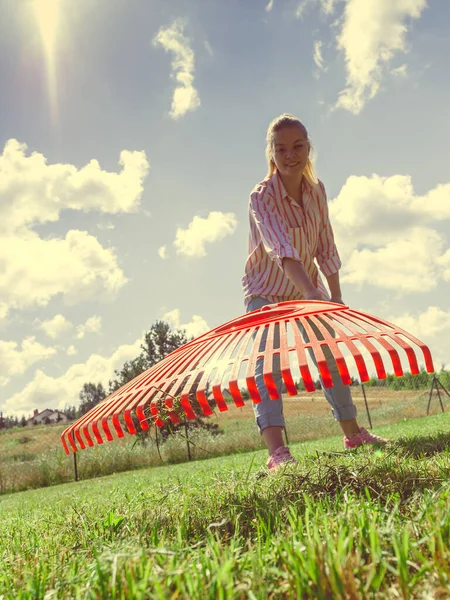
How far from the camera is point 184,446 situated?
48.0ft

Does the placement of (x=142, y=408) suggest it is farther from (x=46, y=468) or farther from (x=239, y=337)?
(x=46, y=468)

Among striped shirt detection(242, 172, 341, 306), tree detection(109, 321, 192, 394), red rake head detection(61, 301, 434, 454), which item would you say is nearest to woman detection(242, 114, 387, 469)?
striped shirt detection(242, 172, 341, 306)

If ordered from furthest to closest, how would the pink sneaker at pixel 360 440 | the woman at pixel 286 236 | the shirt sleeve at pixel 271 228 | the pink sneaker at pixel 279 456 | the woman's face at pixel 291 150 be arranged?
the pink sneaker at pixel 360 440 → the woman's face at pixel 291 150 → the woman at pixel 286 236 → the shirt sleeve at pixel 271 228 → the pink sneaker at pixel 279 456

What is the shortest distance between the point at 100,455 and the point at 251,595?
1452 centimetres

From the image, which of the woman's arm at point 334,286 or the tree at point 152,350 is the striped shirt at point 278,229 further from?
the tree at point 152,350

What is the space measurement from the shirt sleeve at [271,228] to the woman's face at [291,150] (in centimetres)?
24

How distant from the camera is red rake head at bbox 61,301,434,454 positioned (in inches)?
75.2

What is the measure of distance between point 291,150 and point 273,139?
15 cm

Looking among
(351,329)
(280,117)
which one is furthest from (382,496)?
(280,117)

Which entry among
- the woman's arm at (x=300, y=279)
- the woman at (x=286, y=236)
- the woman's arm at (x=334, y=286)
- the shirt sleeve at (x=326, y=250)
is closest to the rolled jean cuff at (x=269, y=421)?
the woman at (x=286, y=236)

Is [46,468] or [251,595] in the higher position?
[251,595]

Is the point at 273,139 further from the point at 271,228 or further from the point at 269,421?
the point at 269,421

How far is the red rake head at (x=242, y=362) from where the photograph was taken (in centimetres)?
191

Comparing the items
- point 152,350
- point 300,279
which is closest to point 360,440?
point 300,279
